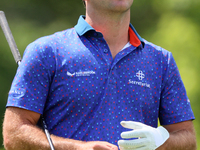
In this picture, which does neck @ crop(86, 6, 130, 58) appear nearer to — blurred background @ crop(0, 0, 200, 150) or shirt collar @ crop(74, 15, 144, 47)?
shirt collar @ crop(74, 15, 144, 47)

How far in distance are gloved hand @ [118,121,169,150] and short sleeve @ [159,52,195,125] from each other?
1.01 feet

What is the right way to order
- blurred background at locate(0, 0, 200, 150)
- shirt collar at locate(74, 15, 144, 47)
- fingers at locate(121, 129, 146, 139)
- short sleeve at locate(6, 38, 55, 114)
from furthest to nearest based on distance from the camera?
blurred background at locate(0, 0, 200, 150), shirt collar at locate(74, 15, 144, 47), short sleeve at locate(6, 38, 55, 114), fingers at locate(121, 129, 146, 139)

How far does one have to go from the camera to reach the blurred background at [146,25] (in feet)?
22.3

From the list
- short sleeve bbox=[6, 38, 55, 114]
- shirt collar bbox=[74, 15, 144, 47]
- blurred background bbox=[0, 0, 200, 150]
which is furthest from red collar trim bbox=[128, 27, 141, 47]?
blurred background bbox=[0, 0, 200, 150]

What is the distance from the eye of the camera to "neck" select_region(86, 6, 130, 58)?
2143 millimetres

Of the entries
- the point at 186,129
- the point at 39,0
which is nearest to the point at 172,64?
the point at 186,129

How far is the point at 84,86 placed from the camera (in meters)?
1.91

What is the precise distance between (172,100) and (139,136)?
1.53 feet

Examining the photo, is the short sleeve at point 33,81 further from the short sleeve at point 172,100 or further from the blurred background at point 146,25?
the blurred background at point 146,25

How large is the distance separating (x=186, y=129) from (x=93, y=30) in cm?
80

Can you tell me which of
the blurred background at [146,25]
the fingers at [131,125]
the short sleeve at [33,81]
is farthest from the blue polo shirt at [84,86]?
the blurred background at [146,25]

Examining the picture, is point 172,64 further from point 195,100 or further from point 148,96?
point 195,100

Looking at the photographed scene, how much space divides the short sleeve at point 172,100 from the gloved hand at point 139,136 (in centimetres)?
31

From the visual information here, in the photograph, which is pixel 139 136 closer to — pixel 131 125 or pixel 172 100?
pixel 131 125
